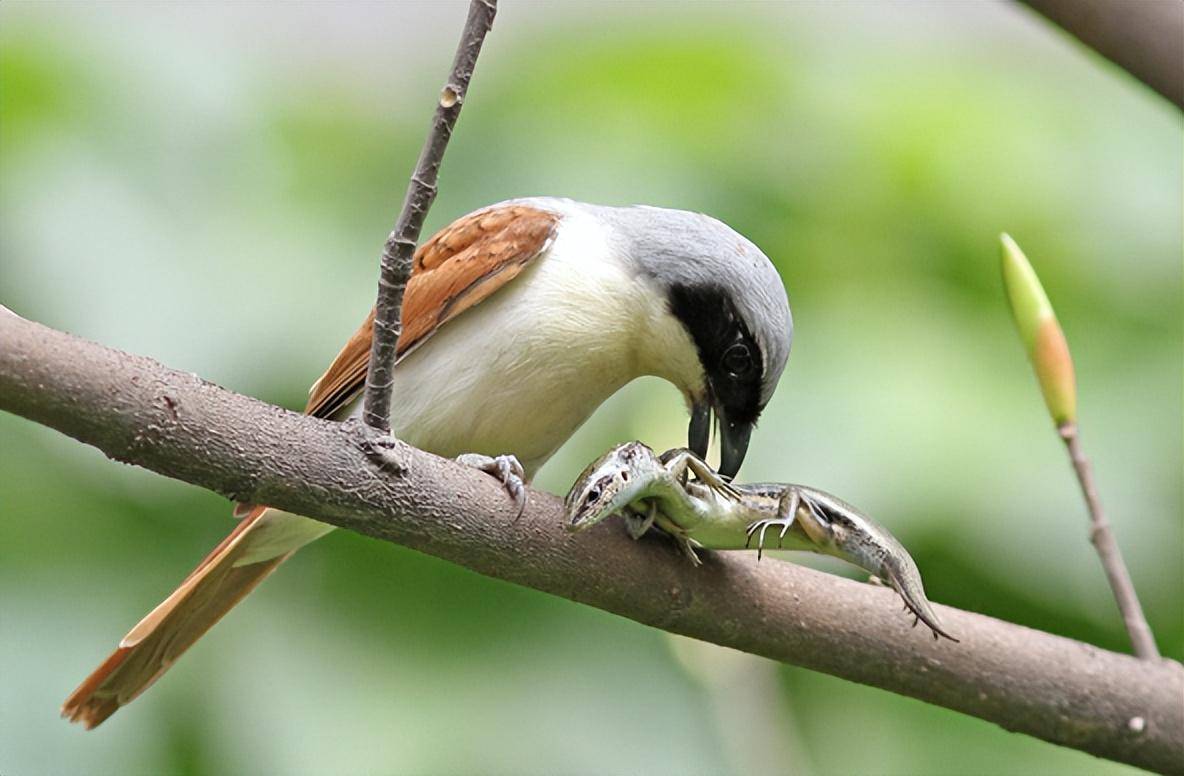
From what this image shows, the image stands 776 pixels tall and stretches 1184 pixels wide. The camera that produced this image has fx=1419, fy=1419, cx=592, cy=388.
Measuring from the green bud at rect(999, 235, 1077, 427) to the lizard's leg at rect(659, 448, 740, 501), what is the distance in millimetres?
684

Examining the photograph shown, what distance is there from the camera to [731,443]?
325 cm

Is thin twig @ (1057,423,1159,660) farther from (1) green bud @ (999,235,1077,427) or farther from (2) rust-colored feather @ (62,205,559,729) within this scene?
(2) rust-colored feather @ (62,205,559,729)

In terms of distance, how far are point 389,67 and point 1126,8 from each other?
4.28 m

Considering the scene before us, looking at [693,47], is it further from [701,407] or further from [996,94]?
[701,407]

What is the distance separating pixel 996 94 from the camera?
5.27 m

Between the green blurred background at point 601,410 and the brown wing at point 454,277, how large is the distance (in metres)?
0.59

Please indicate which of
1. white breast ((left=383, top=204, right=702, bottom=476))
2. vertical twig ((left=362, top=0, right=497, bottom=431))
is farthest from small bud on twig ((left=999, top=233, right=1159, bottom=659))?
white breast ((left=383, top=204, right=702, bottom=476))

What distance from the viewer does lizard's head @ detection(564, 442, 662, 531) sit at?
244 centimetres

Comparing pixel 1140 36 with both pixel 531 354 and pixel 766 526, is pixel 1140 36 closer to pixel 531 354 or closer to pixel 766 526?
pixel 766 526

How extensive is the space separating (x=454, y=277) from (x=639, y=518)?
0.86 meters

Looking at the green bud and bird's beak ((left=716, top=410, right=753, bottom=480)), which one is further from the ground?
the green bud

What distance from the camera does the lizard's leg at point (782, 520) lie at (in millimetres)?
2643

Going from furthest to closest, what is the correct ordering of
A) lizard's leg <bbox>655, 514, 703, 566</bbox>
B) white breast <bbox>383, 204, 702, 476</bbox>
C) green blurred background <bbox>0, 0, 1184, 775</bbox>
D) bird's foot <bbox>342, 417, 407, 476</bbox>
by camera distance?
1. green blurred background <bbox>0, 0, 1184, 775</bbox>
2. white breast <bbox>383, 204, 702, 476</bbox>
3. lizard's leg <bbox>655, 514, 703, 566</bbox>
4. bird's foot <bbox>342, 417, 407, 476</bbox>

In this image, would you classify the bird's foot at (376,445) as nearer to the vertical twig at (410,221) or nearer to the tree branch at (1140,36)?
the vertical twig at (410,221)
